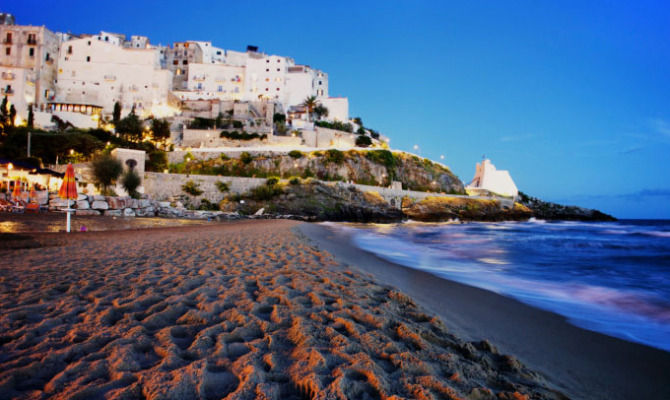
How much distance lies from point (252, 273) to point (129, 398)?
3.28 meters

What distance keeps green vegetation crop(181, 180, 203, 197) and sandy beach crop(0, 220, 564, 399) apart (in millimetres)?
28551

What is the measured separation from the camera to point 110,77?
5850cm

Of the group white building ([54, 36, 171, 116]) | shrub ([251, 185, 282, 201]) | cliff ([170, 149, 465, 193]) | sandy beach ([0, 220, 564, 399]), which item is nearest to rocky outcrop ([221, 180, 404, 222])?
shrub ([251, 185, 282, 201])

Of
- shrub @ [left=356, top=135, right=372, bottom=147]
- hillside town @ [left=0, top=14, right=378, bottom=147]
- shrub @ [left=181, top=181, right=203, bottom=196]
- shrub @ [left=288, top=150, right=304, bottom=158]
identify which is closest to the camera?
shrub @ [left=181, top=181, right=203, bottom=196]

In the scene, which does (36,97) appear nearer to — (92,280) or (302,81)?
(302,81)

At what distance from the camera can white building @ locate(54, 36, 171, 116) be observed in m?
55.8

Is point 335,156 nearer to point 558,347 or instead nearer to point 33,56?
point 558,347

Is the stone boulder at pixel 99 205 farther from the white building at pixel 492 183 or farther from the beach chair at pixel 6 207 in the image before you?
the white building at pixel 492 183

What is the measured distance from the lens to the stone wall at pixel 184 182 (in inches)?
1193

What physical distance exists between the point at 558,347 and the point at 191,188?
32668 millimetres

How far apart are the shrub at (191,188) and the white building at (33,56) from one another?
1481 inches

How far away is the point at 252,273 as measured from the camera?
501 cm

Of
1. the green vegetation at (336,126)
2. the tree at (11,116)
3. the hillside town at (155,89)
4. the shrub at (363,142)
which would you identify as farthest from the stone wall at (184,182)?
the green vegetation at (336,126)

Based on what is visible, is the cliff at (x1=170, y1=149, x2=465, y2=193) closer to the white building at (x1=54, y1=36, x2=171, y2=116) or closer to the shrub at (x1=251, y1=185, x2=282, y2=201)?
the shrub at (x1=251, y1=185, x2=282, y2=201)
